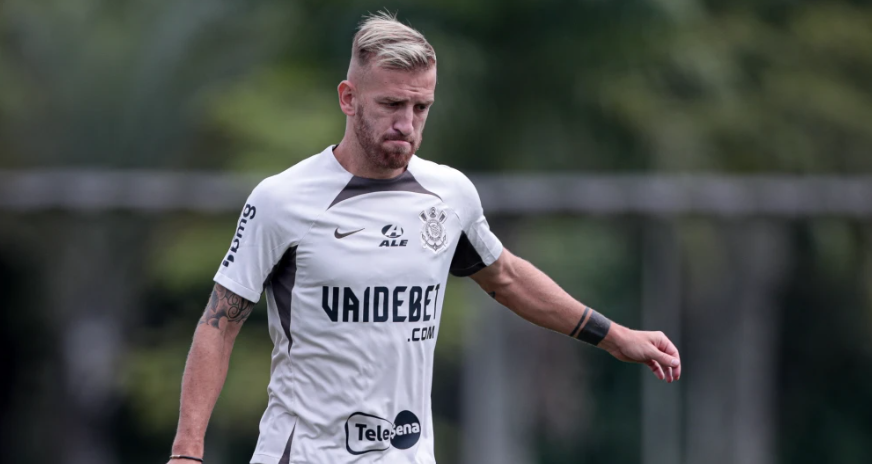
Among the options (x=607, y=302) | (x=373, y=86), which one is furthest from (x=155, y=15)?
(x=373, y=86)

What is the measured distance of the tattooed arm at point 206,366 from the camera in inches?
168

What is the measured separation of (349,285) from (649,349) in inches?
49.5

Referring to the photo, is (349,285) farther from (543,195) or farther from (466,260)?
(543,195)

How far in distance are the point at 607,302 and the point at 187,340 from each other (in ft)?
17.8

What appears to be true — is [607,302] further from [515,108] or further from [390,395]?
[390,395]

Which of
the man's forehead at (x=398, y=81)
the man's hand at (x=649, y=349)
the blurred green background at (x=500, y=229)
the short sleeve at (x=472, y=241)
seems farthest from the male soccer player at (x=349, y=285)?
the blurred green background at (x=500, y=229)

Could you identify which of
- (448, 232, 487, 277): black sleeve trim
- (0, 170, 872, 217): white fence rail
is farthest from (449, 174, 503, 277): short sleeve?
(0, 170, 872, 217): white fence rail

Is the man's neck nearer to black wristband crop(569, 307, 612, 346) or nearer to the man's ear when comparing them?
the man's ear

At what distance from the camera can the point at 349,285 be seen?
444 cm

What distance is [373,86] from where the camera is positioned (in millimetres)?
4422

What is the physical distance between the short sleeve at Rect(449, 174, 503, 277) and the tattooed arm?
2.86ft

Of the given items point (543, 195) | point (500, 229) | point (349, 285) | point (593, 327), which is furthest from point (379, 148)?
point (500, 229)

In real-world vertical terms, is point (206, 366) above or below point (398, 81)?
below

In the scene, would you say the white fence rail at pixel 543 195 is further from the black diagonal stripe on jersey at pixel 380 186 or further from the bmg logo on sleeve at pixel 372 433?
the bmg logo on sleeve at pixel 372 433
